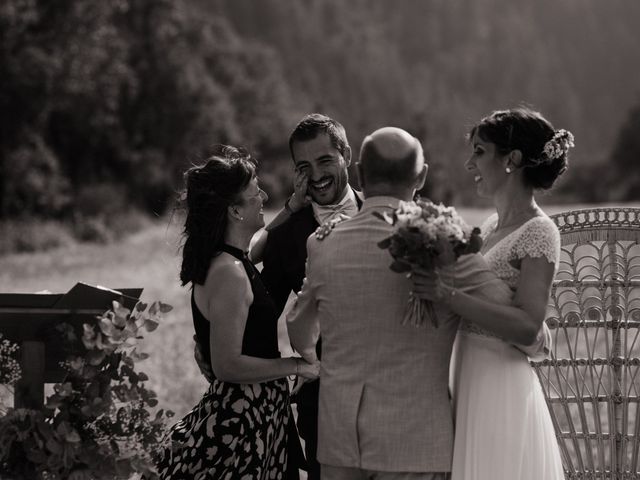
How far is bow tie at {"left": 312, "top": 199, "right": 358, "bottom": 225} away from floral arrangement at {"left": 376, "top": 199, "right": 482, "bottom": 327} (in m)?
1.18

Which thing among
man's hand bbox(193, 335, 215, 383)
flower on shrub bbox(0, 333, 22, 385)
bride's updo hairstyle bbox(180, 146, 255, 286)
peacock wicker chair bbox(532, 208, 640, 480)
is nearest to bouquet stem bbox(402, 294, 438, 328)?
bride's updo hairstyle bbox(180, 146, 255, 286)

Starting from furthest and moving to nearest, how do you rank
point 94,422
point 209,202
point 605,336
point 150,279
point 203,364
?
point 150,279 → point 605,336 → point 203,364 → point 209,202 → point 94,422

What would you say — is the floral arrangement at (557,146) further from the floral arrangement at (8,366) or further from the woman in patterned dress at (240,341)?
the floral arrangement at (8,366)

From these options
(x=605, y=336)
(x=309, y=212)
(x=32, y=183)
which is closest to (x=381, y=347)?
(x=309, y=212)

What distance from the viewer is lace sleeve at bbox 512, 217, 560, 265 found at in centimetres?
354

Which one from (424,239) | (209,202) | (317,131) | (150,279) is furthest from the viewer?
(150,279)

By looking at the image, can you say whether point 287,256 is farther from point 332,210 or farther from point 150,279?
point 150,279

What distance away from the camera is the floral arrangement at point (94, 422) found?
11.7ft

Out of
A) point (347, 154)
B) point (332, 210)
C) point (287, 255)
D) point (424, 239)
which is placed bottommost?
point (424, 239)

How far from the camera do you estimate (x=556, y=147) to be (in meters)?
3.73

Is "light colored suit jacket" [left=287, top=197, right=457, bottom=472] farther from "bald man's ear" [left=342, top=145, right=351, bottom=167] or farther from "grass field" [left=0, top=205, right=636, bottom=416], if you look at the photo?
"bald man's ear" [left=342, top=145, right=351, bottom=167]

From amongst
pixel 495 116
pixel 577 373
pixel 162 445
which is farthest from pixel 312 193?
pixel 577 373

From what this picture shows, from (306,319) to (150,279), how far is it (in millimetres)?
15524

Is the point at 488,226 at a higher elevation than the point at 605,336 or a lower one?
higher
